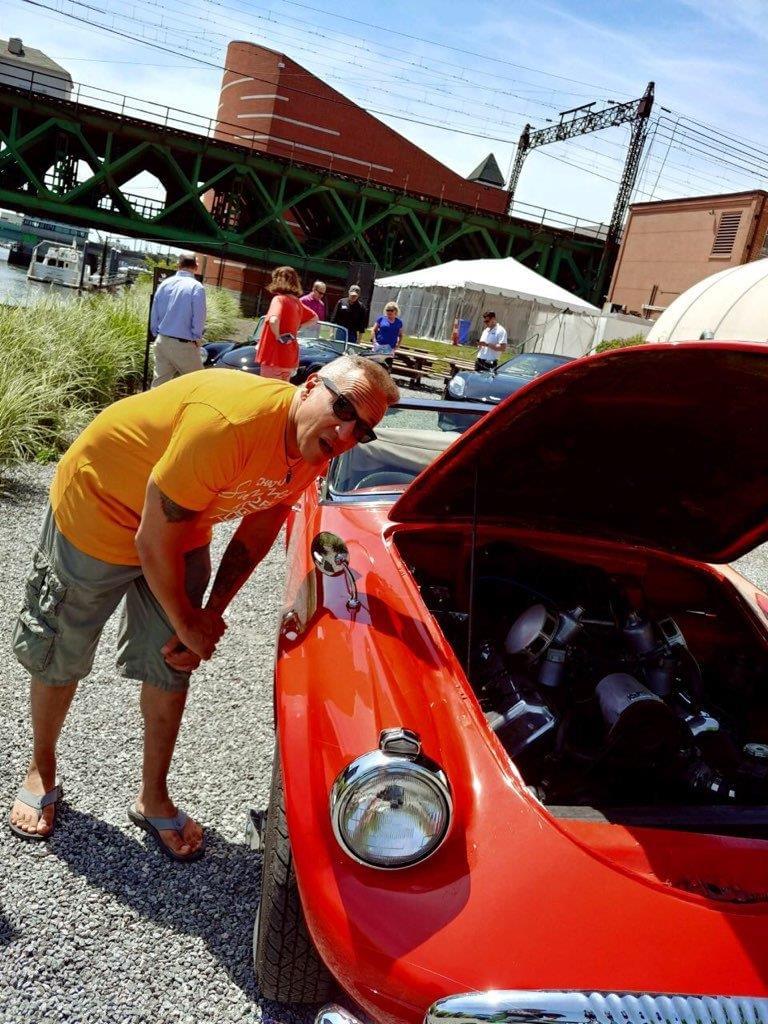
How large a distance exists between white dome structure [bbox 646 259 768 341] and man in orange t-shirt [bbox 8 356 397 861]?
913 inches

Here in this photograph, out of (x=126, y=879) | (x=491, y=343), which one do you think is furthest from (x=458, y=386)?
(x=126, y=879)

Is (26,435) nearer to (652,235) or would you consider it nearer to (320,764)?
(320,764)

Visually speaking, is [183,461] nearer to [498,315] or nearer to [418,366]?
[418,366]

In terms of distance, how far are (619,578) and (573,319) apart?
89.2 feet

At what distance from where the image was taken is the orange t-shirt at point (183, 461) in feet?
6.31

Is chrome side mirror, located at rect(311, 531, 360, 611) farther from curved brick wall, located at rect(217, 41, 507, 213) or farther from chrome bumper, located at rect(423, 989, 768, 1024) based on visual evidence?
curved brick wall, located at rect(217, 41, 507, 213)

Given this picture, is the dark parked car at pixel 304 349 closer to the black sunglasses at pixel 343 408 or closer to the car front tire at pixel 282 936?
the black sunglasses at pixel 343 408

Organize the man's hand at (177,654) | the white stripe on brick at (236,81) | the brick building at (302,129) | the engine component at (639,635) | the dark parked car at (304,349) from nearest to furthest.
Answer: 1. the man's hand at (177,654)
2. the engine component at (639,635)
3. the dark parked car at (304,349)
4. the brick building at (302,129)
5. the white stripe on brick at (236,81)

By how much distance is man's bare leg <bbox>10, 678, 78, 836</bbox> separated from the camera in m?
2.35

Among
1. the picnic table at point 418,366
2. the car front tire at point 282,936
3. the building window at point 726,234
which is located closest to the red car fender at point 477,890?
the car front tire at point 282,936

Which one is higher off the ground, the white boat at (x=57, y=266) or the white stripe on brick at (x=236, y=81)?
the white stripe on brick at (x=236, y=81)

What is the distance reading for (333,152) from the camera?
147ft

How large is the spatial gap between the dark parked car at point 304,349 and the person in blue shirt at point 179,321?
214 centimetres

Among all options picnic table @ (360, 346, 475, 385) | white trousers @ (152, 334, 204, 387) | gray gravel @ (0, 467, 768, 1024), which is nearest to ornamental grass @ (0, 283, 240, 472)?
white trousers @ (152, 334, 204, 387)
